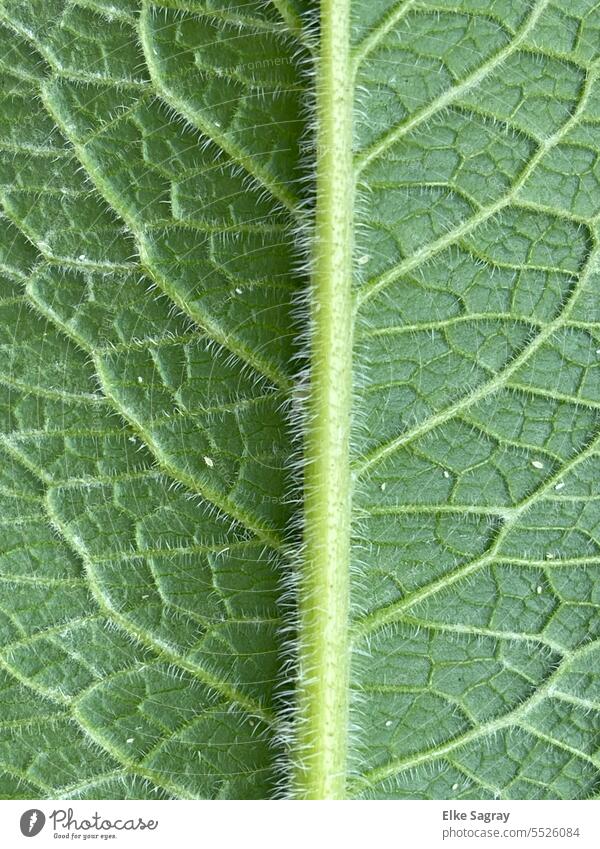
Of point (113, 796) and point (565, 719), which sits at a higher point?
point (565, 719)

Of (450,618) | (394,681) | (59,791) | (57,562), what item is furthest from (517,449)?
(59,791)

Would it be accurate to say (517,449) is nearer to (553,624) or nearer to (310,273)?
(553,624)

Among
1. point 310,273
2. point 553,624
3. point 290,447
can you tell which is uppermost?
point 310,273

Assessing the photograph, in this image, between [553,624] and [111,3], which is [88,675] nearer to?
[553,624]
